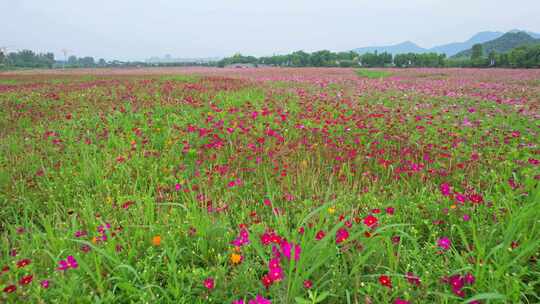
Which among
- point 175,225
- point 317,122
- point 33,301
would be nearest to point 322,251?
point 175,225

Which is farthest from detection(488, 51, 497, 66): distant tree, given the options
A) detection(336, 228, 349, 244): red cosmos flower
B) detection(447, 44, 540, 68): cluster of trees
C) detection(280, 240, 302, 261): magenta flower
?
detection(280, 240, 302, 261): magenta flower

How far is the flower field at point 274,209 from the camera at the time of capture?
152cm

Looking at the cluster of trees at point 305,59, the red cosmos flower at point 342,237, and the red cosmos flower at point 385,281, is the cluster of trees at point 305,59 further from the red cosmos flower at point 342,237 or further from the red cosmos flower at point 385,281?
the red cosmos flower at point 385,281

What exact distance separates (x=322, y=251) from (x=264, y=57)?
86.9 metres

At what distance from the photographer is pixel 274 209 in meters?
2.35

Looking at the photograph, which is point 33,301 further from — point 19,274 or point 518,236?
point 518,236

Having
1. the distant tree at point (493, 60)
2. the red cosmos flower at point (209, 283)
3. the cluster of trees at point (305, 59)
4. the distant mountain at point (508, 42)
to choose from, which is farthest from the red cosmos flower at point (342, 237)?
the distant mountain at point (508, 42)

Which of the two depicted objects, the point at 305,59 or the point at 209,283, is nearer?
the point at 209,283

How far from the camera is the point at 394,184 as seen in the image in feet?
9.42

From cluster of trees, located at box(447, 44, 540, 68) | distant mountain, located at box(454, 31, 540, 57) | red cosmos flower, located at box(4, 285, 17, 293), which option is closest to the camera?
red cosmos flower, located at box(4, 285, 17, 293)

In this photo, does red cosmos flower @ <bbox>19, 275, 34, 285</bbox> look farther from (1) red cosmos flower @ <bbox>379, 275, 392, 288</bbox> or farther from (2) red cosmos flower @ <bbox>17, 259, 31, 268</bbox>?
(1) red cosmos flower @ <bbox>379, 275, 392, 288</bbox>

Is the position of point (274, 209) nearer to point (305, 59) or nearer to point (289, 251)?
point (289, 251)

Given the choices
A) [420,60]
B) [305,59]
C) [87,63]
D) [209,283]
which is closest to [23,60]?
[87,63]

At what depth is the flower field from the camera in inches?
59.7
